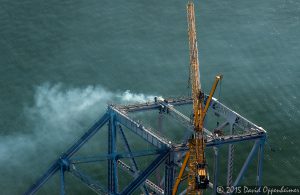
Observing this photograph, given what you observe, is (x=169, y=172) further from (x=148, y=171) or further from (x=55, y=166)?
(x=55, y=166)

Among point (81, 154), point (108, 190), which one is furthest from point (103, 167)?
point (108, 190)

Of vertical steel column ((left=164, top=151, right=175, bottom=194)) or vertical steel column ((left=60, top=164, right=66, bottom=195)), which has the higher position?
vertical steel column ((left=164, top=151, right=175, bottom=194))

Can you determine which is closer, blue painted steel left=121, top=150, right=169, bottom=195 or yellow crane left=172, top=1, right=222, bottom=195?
yellow crane left=172, top=1, right=222, bottom=195

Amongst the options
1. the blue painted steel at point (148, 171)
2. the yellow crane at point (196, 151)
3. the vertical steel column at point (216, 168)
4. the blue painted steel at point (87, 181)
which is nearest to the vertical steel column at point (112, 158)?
the blue painted steel at point (87, 181)

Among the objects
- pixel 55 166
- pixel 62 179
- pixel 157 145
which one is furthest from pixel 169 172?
pixel 55 166

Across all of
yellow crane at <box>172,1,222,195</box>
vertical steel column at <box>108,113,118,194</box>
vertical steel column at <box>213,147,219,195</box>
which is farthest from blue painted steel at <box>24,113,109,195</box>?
vertical steel column at <box>213,147,219,195</box>

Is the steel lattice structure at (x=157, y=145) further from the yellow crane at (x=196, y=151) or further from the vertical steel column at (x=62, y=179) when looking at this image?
the yellow crane at (x=196, y=151)

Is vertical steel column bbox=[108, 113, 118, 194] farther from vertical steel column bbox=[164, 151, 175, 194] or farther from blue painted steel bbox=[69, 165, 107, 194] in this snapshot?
vertical steel column bbox=[164, 151, 175, 194]

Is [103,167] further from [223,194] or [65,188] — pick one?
[223,194]
